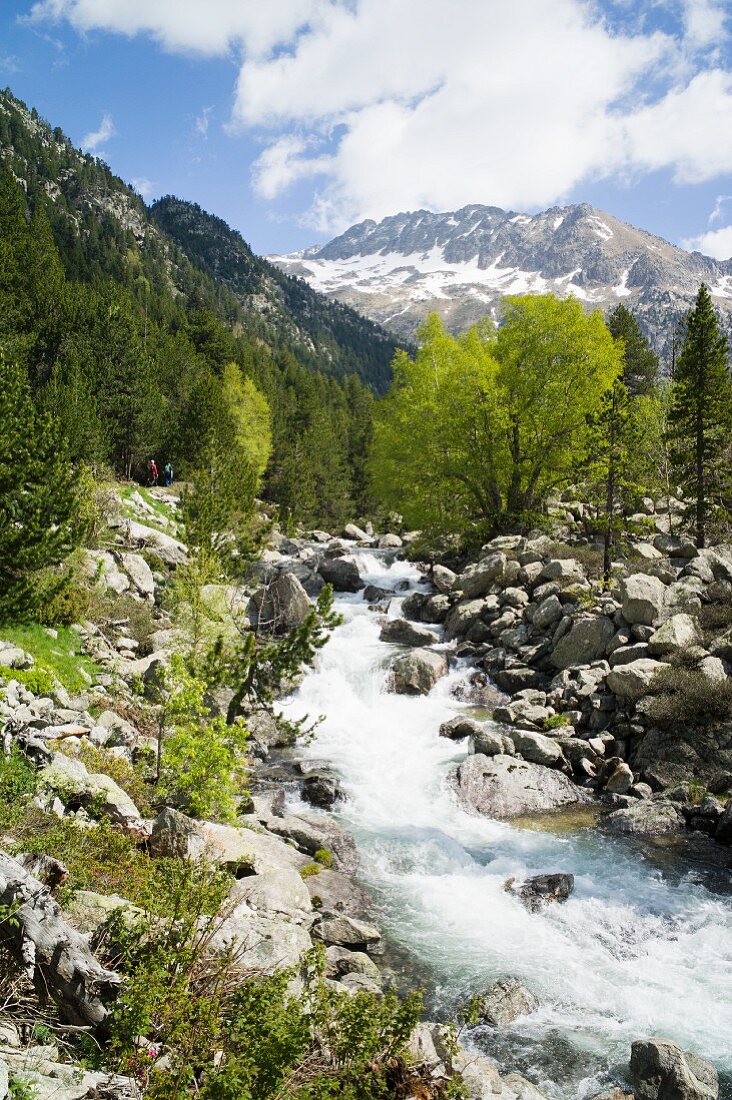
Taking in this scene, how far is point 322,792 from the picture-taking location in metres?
15.4

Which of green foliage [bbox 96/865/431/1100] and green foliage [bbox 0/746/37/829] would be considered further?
green foliage [bbox 0/746/37/829]

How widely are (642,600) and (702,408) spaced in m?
11.3

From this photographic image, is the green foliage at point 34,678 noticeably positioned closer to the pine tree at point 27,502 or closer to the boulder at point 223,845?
the pine tree at point 27,502

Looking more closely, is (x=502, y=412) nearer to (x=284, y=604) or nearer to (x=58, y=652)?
(x=284, y=604)

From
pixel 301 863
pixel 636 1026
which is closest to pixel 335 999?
pixel 636 1026

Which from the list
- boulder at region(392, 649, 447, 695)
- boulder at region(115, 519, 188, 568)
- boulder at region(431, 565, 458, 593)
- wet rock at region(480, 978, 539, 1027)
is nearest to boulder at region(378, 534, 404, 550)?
boulder at region(431, 565, 458, 593)

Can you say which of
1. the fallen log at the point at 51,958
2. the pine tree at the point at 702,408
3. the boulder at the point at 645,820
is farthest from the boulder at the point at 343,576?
the fallen log at the point at 51,958

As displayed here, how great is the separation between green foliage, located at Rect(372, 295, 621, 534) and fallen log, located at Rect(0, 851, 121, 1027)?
29553 mm

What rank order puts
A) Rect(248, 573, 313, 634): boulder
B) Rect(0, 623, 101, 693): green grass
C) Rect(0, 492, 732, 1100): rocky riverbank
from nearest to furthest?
Rect(0, 492, 732, 1100): rocky riverbank → Rect(0, 623, 101, 693): green grass → Rect(248, 573, 313, 634): boulder

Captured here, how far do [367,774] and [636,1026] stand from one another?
9.19m

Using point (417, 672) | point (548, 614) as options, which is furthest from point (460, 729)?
point (548, 614)

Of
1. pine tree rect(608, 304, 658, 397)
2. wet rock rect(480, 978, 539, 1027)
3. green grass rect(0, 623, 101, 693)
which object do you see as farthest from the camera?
pine tree rect(608, 304, 658, 397)

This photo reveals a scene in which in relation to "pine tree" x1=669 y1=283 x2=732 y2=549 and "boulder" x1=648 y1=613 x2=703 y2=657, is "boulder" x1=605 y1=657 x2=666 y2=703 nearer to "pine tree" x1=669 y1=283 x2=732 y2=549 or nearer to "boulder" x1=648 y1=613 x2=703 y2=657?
"boulder" x1=648 y1=613 x2=703 y2=657

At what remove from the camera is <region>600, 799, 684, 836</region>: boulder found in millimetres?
14023
